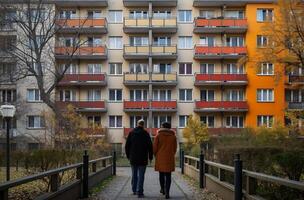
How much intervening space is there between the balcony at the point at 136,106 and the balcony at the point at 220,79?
6.26 meters

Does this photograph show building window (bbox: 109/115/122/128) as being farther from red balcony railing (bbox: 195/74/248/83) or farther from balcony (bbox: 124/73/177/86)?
red balcony railing (bbox: 195/74/248/83)

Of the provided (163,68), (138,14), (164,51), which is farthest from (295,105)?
(138,14)

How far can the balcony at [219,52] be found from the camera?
62.6 m

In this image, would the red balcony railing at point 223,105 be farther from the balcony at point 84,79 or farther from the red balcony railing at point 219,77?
the balcony at point 84,79

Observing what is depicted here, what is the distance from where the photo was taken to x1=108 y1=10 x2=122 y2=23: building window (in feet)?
213

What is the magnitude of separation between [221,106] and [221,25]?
9011 millimetres

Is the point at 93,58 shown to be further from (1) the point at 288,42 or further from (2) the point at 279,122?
(1) the point at 288,42

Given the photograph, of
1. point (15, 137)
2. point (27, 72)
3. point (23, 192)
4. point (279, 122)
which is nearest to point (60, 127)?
point (27, 72)

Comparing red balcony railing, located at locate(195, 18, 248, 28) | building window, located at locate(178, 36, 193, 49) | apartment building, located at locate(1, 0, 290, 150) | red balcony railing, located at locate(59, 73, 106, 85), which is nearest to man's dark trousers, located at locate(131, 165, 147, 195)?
apartment building, located at locate(1, 0, 290, 150)

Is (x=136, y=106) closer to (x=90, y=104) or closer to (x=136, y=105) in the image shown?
(x=136, y=105)

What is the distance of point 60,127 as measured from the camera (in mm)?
47031

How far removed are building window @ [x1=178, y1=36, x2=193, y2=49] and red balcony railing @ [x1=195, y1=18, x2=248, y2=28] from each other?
236cm

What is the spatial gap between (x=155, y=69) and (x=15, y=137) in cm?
1751

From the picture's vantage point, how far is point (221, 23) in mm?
62562
